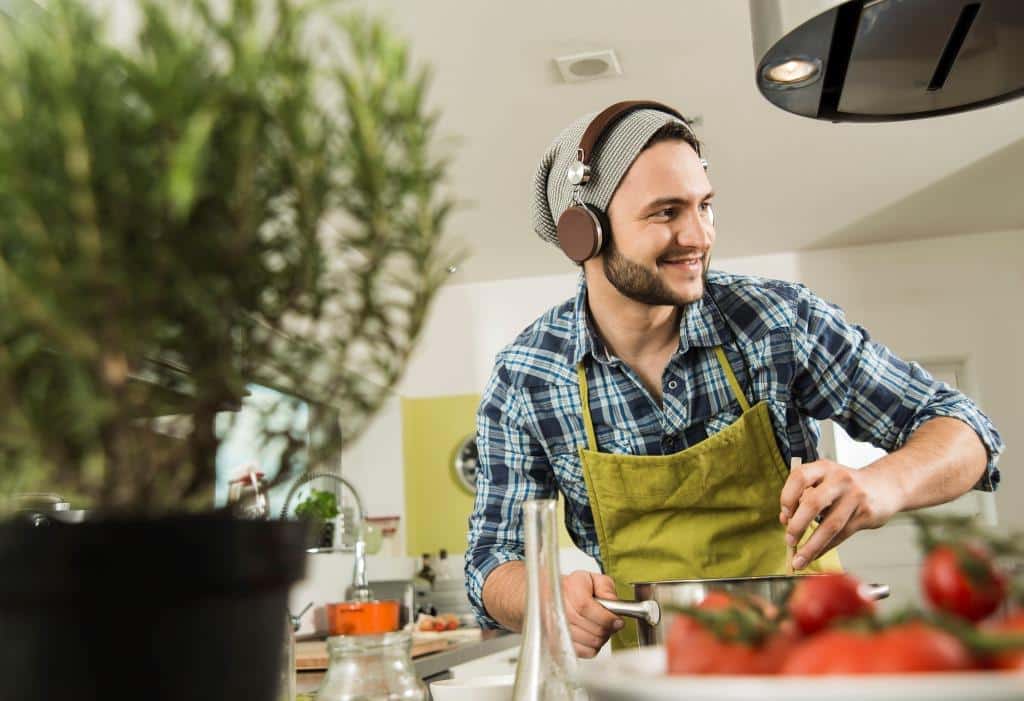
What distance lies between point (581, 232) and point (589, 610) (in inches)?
31.8

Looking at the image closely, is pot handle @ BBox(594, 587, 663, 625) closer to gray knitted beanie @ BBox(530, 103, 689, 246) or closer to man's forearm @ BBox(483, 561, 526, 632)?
man's forearm @ BBox(483, 561, 526, 632)

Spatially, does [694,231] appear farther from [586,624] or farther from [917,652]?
[917,652]

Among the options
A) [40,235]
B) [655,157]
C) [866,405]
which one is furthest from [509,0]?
[40,235]

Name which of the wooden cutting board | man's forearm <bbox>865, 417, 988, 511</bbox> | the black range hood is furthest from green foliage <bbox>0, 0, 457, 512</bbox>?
the wooden cutting board

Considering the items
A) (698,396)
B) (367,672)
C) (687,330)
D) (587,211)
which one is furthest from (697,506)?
(367,672)

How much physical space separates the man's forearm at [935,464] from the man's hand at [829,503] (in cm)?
8

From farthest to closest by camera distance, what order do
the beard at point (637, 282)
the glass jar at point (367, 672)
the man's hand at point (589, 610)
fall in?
the beard at point (637, 282) → the man's hand at point (589, 610) → the glass jar at point (367, 672)

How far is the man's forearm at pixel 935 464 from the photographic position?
1385 millimetres

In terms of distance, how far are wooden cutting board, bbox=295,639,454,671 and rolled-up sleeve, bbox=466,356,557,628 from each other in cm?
88

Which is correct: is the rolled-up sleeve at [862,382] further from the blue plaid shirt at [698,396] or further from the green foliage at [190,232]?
the green foliage at [190,232]

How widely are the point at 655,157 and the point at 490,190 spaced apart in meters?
2.96

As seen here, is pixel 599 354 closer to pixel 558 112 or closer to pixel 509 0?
pixel 509 0

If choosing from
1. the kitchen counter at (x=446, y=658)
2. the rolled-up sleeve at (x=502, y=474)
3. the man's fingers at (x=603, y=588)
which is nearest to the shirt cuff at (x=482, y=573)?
the rolled-up sleeve at (x=502, y=474)

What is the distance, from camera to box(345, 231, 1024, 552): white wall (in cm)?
547
